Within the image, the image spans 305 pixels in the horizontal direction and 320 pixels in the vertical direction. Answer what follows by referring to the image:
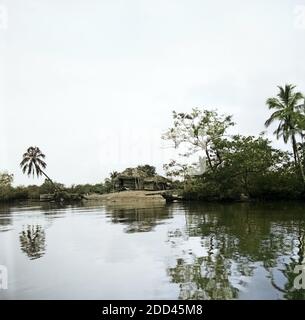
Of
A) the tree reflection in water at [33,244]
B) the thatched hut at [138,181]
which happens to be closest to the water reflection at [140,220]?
the tree reflection in water at [33,244]

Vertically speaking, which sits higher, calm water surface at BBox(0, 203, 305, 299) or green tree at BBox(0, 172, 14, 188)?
green tree at BBox(0, 172, 14, 188)

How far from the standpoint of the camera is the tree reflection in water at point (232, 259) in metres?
6.36

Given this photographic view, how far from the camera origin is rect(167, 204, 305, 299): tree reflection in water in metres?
6.36

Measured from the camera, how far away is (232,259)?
28.5ft

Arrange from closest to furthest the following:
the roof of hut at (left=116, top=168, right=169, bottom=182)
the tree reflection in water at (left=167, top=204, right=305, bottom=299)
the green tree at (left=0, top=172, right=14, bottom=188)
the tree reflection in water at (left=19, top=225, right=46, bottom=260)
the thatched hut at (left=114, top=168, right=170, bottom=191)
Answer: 1. the tree reflection in water at (left=167, top=204, right=305, bottom=299)
2. the tree reflection in water at (left=19, top=225, right=46, bottom=260)
3. the thatched hut at (left=114, top=168, right=170, bottom=191)
4. the roof of hut at (left=116, top=168, right=169, bottom=182)
5. the green tree at (left=0, top=172, right=14, bottom=188)

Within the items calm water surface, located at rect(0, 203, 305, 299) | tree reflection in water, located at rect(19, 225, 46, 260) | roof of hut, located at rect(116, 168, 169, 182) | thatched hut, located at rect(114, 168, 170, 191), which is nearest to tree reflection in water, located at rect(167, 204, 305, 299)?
calm water surface, located at rect(0, 203, 305, 299)

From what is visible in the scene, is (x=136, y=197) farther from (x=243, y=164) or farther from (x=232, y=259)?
(x=232, y=259)

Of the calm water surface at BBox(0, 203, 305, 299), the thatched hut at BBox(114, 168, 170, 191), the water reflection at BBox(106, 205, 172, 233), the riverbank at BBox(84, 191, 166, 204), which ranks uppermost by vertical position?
the thatched hut at BBox(114, 168, 170, 191)

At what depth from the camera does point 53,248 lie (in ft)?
38.0

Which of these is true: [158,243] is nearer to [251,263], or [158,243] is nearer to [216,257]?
[216,257]

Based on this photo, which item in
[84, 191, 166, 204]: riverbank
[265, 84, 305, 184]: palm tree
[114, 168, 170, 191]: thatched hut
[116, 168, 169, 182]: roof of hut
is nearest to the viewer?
[265, 84, 305, 184]: palm tree

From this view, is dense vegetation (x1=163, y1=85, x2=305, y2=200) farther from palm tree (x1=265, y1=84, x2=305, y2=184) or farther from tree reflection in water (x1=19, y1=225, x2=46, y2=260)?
tree reflection in water (x1=19, y1=225, x2=46, y2=260)

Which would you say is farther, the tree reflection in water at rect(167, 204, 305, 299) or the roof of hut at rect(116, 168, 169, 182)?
the roof of hut at rect(116, 168, 169, 182)
